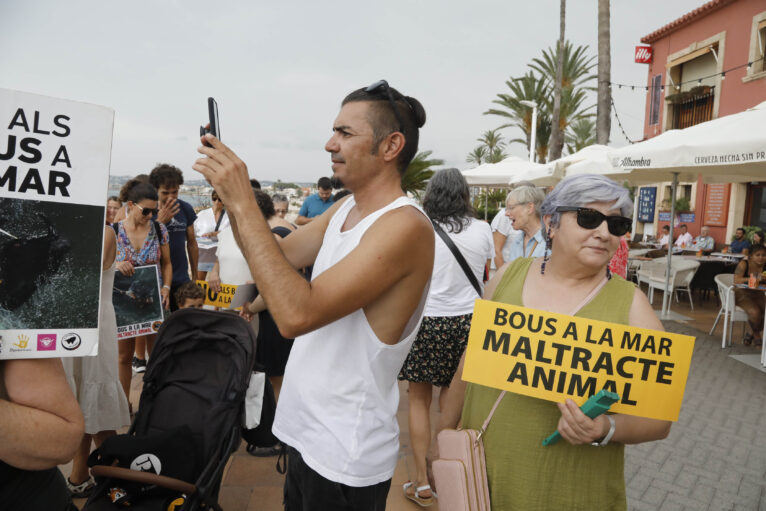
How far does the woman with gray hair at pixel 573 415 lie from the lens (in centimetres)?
156

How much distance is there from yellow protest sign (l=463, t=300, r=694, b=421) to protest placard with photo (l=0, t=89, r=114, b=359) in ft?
3.69

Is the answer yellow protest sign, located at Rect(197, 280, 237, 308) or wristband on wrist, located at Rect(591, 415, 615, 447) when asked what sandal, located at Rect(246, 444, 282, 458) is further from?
wristband on wrist, located at Rect(591, 415, 615, 447)

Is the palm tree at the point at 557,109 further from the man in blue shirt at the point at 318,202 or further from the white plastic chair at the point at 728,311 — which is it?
the man in blue shirt at the point at 318,202

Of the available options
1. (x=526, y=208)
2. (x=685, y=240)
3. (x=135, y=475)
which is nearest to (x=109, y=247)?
(x=135, y=475)

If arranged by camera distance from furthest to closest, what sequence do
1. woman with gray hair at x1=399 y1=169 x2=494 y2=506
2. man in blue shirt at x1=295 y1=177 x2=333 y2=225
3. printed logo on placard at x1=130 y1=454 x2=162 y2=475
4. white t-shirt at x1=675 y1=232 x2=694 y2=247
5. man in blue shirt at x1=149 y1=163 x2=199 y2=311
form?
1. white t-shirt at x1=675 y1=232 x2=694 y2=247
2. man in blue shirt at x1=295 y1=177 x2=333 y2=225
3. man in blue shirt at x1=149 y1=163 x2=199 y2=311
4. woman with gray hair at x1=399 y1=169 x2=494 y2=506
5. printed logo on placard at x1=130 y1=454 x2=162 y2=475

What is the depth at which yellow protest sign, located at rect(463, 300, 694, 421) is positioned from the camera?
4.88 ft

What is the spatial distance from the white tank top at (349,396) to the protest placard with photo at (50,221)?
0.62 metres

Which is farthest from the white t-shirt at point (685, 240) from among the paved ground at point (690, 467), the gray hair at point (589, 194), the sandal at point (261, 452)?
the gray hair at point (589, 194)

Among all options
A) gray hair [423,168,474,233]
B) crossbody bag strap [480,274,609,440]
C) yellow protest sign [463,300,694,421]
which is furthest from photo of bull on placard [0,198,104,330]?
gray hair [423,168,474,233]

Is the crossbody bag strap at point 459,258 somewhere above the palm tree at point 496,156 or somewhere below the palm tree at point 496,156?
below

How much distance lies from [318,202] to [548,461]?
6.28 metres

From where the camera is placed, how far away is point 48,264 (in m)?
1.20

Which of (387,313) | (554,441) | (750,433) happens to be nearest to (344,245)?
(387,313)

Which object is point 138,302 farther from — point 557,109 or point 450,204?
point 557,109
